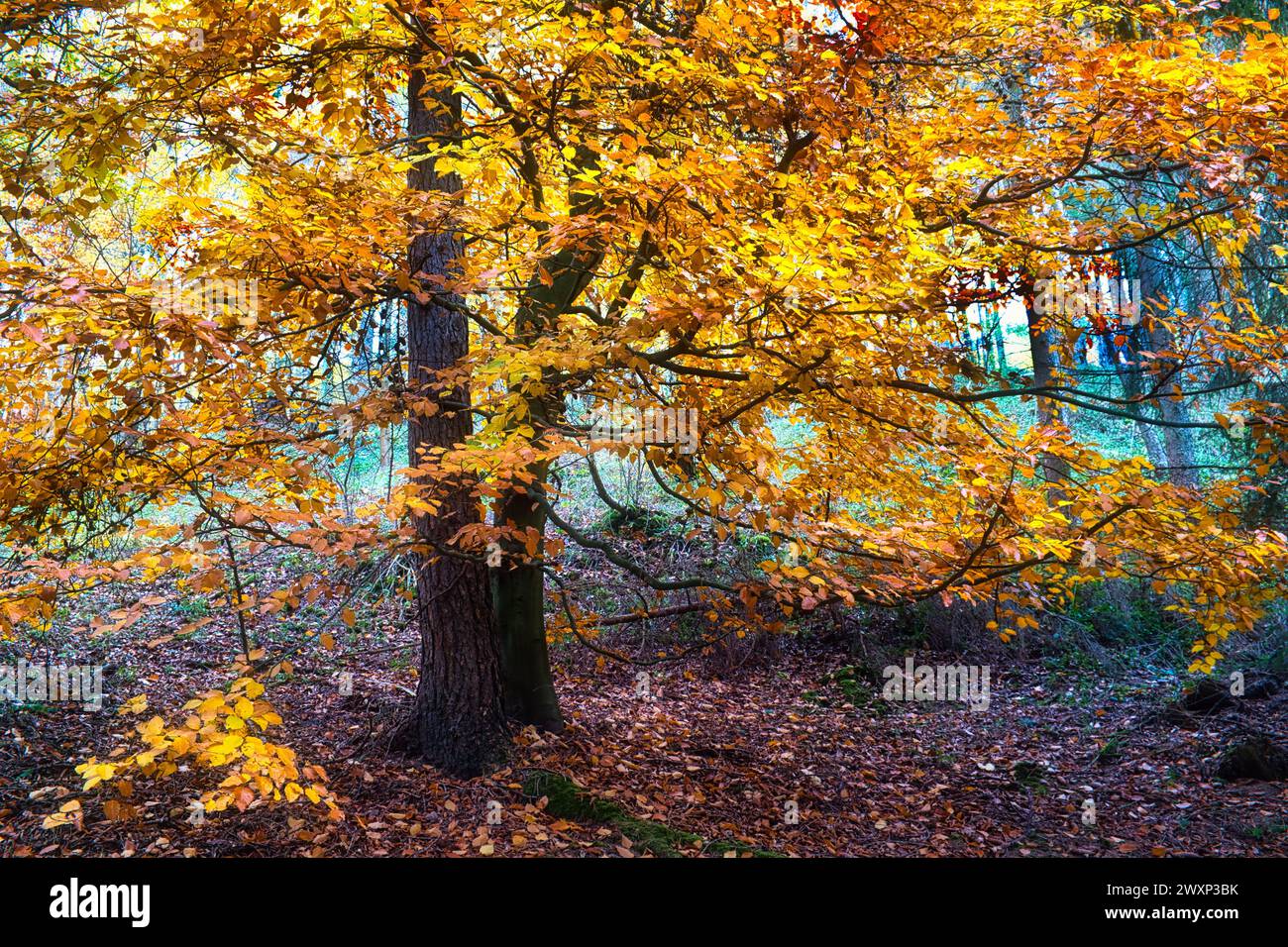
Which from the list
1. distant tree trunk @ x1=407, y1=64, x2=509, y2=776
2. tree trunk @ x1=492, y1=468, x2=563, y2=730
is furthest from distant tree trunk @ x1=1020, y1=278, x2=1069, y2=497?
distant tree trunk @ x1=407, y1=64, x2=509, y2=776

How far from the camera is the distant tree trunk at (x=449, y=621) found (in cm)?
631

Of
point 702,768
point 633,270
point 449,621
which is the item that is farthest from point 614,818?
point 633,270

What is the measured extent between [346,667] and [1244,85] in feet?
27.5

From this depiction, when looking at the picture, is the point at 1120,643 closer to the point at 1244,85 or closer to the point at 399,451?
the point at 1244,85

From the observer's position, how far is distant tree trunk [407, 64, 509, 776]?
6309 millimetres

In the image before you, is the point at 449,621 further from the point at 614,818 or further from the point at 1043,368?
the point at 1043,368

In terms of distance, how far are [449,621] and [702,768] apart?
7.86ft

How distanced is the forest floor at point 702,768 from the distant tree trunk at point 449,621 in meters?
0.22

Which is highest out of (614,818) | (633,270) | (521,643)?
(633,270)

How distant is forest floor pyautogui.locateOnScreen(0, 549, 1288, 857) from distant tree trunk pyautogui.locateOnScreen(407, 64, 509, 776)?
0.22 metres

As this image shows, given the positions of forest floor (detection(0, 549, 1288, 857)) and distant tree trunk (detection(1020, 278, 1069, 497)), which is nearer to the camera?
forest floor (detection(0, 549, 1288, 857))

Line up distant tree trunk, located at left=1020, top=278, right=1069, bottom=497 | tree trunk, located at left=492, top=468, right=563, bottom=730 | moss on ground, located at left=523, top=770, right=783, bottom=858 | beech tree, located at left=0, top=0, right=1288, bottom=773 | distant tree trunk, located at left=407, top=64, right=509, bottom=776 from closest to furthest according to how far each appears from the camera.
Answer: beech tree, located at left=0, top=0, right=1288, bottom=773, moss on ground, located at left=523, top=770, right=783, bottom=858, distant tree trunk, located at left=407, top=64, right=509, bottom=776, tree trunk, located at left=492, top=468, right=563, bottom=730, distant tree trunk, located at left=1020, top=278, right=1069, bottom=497

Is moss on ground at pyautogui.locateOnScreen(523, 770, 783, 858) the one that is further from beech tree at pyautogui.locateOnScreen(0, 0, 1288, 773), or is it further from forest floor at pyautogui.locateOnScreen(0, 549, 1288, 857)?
beech tree at pyautogui.locateOnScreen(0, 0, 1288, 773)

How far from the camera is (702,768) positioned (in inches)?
279
